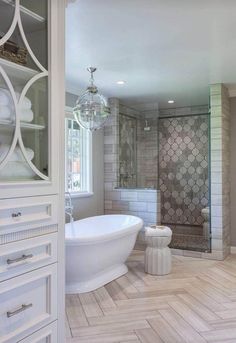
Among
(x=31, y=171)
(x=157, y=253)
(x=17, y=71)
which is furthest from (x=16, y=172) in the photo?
(x=157, y=253)

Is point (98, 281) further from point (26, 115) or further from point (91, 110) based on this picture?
point (26, 115)

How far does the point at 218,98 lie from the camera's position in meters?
4.48

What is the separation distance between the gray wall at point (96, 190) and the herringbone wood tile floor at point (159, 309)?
133cm

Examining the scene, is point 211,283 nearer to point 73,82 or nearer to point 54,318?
point 54,318

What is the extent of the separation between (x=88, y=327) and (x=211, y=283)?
1.70 meters

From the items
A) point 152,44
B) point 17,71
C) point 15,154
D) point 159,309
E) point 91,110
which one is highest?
point 152,44

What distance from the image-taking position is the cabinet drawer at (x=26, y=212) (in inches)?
55.2

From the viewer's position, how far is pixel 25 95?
1566 mm

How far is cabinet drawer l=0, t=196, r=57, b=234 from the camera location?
1.40 m

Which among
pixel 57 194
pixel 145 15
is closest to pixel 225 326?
pixel 57 194

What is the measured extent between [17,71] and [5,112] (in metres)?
0.24

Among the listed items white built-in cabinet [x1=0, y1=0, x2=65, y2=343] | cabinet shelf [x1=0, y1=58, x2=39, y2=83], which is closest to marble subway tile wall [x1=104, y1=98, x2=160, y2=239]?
white built-in cabinet [x1=0, y1=0, x2=65, y2=343]

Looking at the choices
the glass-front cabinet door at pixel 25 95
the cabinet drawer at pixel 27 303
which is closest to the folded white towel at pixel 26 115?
the glass-front cabinet door at pixel 25 95

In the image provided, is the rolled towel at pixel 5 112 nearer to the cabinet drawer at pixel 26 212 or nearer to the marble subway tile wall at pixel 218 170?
the cabinet drawer at pixel 26 212
